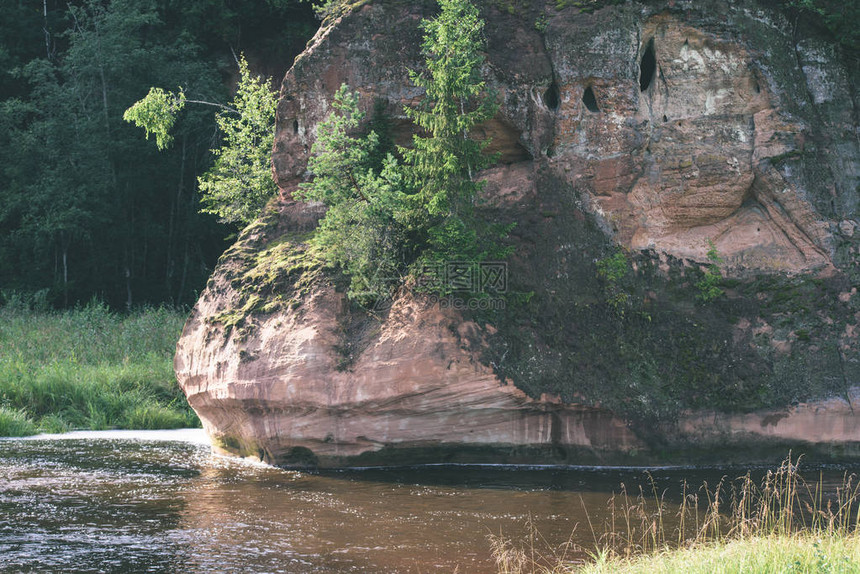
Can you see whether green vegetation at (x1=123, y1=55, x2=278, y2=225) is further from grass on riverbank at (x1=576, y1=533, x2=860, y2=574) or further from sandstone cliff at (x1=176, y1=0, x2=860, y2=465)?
grass on riverbank at (x1=576, y1=533, x2=860, y2=574)

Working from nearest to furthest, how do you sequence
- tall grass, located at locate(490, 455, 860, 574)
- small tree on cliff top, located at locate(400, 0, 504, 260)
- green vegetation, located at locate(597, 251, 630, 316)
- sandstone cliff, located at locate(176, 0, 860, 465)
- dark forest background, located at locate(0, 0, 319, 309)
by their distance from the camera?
1. tall grass, located at locate(490, 455, 860, 574)
2. sandstone cliff, located at locate(176, 0, 860, 465)
3. small tree on cliff top, located at locate(400, 0, 504, 260)
4. green vegetation, located at locate(597, 251, 630, 316)
5. dark forest background, located at locate(0, 0, 319, 309)

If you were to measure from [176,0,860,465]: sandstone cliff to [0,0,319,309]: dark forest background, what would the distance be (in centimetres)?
1634

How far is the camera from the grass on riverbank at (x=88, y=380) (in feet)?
63.2

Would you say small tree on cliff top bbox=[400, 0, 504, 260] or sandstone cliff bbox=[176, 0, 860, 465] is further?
small tree on cliff top bbox=[400, 0, 504, 260]

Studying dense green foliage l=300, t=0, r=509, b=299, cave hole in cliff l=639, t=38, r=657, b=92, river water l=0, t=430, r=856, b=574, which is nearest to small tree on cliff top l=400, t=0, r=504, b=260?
dense green foliage l=300, t=0, r=509, b=299

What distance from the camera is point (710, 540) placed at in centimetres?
896

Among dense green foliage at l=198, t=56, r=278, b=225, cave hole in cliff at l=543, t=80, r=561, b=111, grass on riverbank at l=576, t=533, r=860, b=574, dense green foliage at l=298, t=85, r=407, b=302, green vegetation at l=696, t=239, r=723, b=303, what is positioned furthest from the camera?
dense green foliage at l=198, t=56, r=278, b=225

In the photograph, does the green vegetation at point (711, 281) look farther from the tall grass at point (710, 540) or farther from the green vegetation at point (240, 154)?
the green vegetation at point (240, 154)

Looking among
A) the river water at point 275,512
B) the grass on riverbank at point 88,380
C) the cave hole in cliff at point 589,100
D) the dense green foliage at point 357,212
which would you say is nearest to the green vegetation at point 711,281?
the river water at point 275,512

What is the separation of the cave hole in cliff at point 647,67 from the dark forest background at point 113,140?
1850 centimetres

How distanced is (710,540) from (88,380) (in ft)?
50.7

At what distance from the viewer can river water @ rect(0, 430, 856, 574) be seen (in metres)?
9.04

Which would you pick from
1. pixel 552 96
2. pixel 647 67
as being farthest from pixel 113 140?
pixel 647 67

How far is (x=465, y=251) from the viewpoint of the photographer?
14.4 metres
